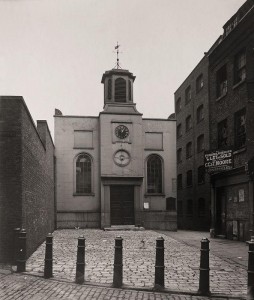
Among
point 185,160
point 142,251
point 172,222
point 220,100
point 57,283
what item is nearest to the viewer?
point 57,283

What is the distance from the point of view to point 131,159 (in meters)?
27.8

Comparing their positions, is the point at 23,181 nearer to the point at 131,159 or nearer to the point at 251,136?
the point at 251,136

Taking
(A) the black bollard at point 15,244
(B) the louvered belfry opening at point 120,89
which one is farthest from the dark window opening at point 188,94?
(A) the black bollard at point 15,244

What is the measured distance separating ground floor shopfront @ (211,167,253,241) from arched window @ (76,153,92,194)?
10189mm

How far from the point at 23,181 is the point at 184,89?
1007 inches

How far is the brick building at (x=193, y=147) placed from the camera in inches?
1145

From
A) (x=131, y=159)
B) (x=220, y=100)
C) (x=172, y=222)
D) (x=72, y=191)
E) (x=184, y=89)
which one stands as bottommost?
(x=172, y=222)

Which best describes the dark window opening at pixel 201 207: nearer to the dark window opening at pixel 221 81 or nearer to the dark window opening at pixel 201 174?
the dark window opening at pixel 201 174

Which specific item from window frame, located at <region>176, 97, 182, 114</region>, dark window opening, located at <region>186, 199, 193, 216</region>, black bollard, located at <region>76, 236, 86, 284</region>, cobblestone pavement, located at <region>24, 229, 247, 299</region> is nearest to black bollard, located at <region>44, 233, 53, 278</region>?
cobblestone pavement, located at <region>24, 229, 247, 299</region>

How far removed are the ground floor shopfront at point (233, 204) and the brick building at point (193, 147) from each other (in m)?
7.87

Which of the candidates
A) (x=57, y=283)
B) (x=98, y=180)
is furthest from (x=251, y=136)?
(x=98, y=180)

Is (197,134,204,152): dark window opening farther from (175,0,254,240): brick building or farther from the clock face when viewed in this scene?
the clock face

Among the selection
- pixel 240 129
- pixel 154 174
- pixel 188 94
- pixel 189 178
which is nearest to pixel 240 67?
pixel 240 129

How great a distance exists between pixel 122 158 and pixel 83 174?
3.00 metres
